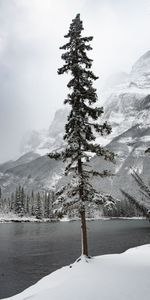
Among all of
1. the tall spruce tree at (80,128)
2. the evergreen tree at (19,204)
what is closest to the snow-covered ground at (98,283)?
the tall spruce tree at (80,128)

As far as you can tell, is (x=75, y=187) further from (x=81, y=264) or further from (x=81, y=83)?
(x=81, y=83)

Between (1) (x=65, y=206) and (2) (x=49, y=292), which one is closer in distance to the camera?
(2) (x=49, y=292)

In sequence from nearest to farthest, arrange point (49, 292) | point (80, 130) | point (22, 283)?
1. point (49, 292)
2. point (80, 130)
3. point (22, 283)

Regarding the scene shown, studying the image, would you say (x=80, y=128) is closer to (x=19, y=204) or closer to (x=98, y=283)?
(x=98, y=283)

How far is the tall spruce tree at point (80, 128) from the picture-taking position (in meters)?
24.2

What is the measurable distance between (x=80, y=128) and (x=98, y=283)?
469 inches

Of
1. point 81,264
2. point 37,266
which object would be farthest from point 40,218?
point 81,264

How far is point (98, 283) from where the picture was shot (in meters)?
18.2

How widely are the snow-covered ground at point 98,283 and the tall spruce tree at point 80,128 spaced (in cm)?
300

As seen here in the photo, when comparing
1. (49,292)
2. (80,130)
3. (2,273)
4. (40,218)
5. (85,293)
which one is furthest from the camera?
(40,218)

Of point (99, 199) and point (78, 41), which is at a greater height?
point (78, 41)

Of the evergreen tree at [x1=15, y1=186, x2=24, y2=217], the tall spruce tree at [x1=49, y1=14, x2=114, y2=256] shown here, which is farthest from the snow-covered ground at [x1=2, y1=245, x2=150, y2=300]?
the evergreen tree at [x1=15, y1=186, x2=24, y2=217]

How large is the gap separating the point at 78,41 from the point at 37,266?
35511mm

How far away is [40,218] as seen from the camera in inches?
7515
